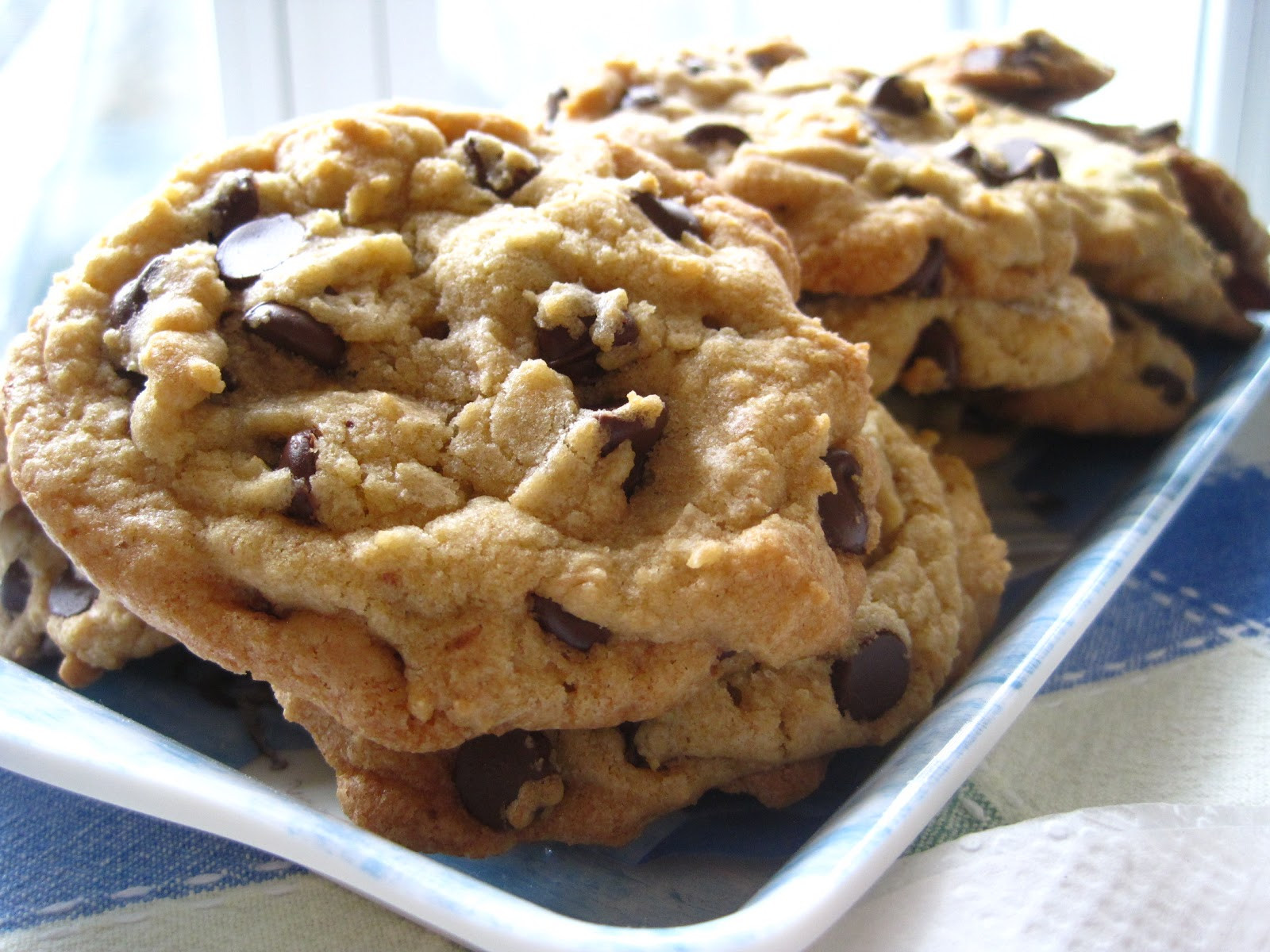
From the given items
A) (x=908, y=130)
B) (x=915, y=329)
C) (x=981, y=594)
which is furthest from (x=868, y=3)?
(x=981, y=594)

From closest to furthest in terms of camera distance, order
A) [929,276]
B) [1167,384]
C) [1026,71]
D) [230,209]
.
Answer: [230,209] → [929,276] → [1167,384] → [1026,71]

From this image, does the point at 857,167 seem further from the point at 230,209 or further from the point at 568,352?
the point at 230,209

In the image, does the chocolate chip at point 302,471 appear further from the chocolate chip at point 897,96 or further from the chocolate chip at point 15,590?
the chocolate chip at point 897,96

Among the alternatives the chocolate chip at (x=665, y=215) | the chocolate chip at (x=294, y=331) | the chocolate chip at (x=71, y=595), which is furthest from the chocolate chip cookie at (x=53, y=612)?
the chocolate chip at (x=665, y=215)

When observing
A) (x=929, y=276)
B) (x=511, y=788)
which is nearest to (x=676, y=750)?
(x=511, y=788)

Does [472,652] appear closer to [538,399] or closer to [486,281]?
Result: [538,399]
